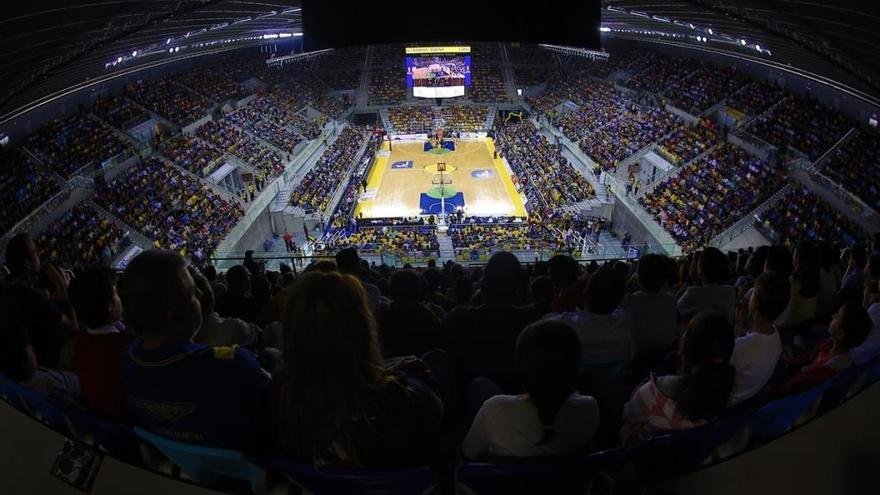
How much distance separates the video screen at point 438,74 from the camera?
43.8 meters

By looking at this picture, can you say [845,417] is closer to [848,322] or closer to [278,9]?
[848,322]

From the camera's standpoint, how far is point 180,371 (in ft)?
7.21

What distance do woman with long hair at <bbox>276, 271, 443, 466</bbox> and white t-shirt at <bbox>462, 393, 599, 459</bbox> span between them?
1.02 ft

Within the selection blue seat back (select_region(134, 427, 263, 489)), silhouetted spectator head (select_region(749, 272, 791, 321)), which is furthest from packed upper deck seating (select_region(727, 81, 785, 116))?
blue seat back (select_region(134, 427, 263, 489))

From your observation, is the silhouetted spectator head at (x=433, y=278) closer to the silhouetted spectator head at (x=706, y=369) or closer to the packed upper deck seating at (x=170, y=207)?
the silhouetted spectator head at (x=706, y=369)

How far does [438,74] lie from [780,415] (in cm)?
4445

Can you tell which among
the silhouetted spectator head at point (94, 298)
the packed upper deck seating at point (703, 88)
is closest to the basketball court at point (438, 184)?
the packed upper deck seating at point (703, 88)

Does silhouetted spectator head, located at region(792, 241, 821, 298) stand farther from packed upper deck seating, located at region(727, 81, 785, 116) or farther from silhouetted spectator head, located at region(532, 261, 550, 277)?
packed upper deck seating, located at region(727, 81, 785, 116)

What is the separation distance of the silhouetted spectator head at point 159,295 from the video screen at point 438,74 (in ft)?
145

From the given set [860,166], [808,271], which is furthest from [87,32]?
[860,166]

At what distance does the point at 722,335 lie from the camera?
2.55m

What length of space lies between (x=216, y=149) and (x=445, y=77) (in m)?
22.7

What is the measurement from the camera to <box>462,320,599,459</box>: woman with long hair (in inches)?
83.3

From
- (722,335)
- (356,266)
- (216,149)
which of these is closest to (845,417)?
(722,335)
